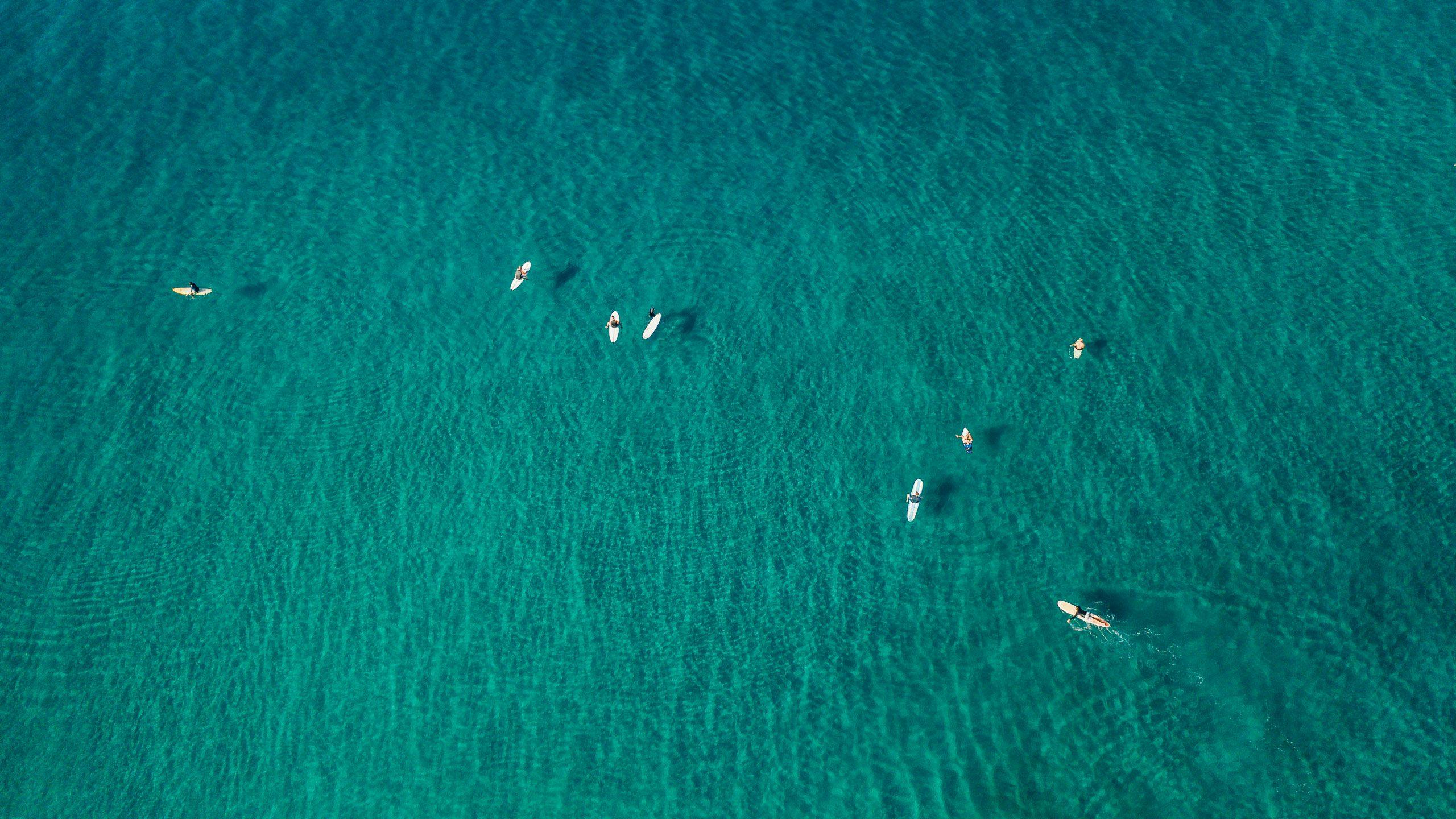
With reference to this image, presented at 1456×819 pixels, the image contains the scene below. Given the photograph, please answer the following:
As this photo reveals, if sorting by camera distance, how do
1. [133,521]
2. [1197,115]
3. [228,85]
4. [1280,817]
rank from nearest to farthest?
[1280,817] < [133,521] < [1197,115] < [228,85]

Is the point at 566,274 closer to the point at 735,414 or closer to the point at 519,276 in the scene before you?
the point at 519,276

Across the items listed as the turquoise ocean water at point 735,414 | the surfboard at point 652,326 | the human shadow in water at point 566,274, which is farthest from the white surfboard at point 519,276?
the surfboard at point 652,326

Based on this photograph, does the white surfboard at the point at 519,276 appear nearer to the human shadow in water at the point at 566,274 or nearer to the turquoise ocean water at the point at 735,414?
the turquoise ocean water at the point at 735,414

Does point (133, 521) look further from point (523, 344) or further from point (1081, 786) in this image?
point (1081, 786)

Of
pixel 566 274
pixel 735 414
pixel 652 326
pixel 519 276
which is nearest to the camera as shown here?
pixel 735 414

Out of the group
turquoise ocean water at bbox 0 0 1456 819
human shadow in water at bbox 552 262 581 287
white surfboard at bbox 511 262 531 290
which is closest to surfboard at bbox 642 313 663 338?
turquoise ocean water at bbox 0 0 1456 819

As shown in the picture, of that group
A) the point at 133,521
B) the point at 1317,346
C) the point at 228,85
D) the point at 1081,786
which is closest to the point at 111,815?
the point at 133,521

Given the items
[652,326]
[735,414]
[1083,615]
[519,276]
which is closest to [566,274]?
[519,276]

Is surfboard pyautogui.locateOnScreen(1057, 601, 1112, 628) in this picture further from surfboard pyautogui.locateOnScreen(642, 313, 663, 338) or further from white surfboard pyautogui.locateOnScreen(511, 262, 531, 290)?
white surfboard pyautogui.locateOnScreen(511, 262, 531, 290)
